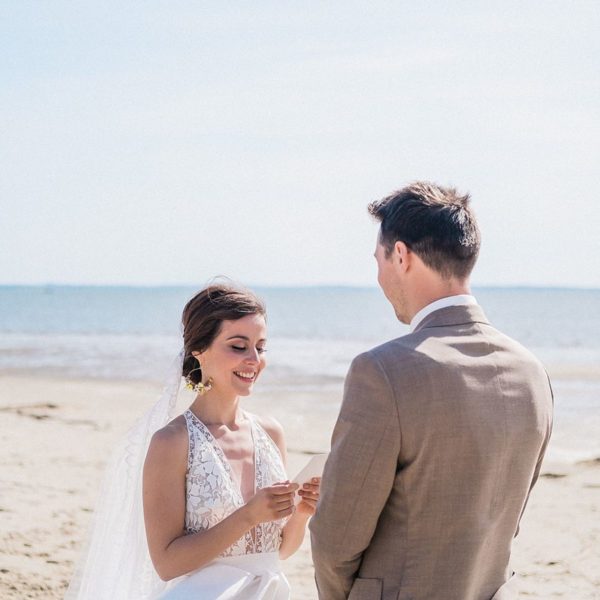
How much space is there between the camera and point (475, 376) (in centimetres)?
244

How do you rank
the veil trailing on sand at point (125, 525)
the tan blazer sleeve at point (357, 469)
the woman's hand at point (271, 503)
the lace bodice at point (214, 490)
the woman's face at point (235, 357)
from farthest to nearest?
the veil trailing on sand at point (125, 525) < the woman's face at point (235, 357) < the lace bodice at point (214, 490) < the woman's hand at point (271, 503) < the tan blazer sleeve at point (357, 469)

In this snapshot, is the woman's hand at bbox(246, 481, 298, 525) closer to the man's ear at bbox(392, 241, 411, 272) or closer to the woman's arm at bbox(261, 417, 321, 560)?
the woman's arm at bbox(261, 417, 321, 560)

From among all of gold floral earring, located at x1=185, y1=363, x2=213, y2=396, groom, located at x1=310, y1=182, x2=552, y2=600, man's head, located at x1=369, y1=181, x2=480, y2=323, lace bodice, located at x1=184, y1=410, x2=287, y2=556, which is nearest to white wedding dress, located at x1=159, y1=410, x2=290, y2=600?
lace bodice, located at x1=184, y1=410, x2=287, y2=556

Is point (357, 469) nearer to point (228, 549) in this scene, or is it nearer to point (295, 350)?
point (228, 549)

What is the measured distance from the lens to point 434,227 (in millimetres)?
2506

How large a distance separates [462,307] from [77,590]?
257cm

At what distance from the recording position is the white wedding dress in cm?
333

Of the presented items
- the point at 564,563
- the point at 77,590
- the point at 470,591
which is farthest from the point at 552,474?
the point at 470,591

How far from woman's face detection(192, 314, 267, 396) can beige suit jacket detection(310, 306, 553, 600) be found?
3.80 ft

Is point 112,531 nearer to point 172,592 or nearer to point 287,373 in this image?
point 172,592

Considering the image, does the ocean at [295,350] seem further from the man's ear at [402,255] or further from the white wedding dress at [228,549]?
the man's ear at [402,255]

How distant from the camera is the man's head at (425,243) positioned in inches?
98.7

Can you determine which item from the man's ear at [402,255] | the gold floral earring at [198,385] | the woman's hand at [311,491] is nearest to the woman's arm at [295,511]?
the woman's hand at [311,491]

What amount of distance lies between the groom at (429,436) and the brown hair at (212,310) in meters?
1.12
